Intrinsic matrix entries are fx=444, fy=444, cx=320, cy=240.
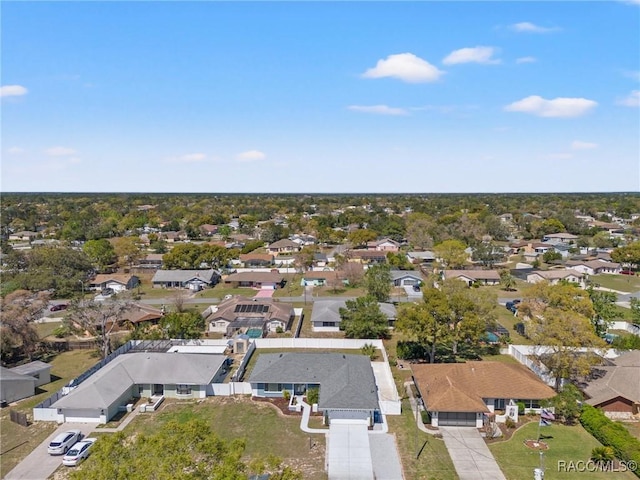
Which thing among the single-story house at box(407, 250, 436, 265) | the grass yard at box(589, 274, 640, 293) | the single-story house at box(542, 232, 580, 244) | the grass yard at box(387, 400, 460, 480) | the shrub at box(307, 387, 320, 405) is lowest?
the grass yard at box(387, 400, 460, 480)

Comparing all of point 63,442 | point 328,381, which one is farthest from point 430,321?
point 63,442

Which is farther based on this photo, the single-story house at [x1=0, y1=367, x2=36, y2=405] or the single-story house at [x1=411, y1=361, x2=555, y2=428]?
the single-story house at [x1=0, y1=367, x2=36, y2=405]

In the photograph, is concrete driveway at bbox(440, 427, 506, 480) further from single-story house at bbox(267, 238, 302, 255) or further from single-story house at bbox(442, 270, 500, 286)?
single-story house at bbox(267, 238, 302, 255)

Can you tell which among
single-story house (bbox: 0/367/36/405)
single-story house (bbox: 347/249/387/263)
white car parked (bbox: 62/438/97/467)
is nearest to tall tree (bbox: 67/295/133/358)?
single-story house (bbox: 0/367/36/405)

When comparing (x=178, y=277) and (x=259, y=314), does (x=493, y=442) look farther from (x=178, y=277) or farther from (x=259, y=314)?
(x=178, y=277)

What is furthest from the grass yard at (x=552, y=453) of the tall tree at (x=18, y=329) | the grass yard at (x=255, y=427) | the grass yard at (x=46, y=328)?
the grass yard at (x=46, y=328)

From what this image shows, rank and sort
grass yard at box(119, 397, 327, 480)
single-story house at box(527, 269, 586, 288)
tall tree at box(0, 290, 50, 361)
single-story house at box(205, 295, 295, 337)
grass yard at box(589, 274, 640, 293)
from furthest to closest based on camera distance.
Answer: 1. single-story house at box(527, 269, 586, 288)
2. grass yard at box(589, 274, 640, 293)
3. single-story house at box(205, 295, 295, 337)
4. tall tree at box(0, 290, 50, 361)
5. grass yard at box(119, 397, 327, 480)

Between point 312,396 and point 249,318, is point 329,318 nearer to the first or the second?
point 249,318
